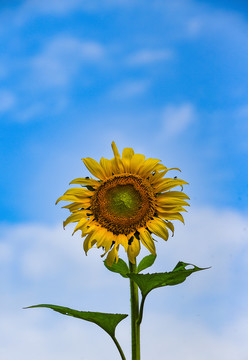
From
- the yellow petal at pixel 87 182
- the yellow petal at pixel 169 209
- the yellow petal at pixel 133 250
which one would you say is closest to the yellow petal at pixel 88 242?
the yellow petal at pixel 133 250

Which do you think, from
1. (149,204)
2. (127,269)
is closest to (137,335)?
(127,269)

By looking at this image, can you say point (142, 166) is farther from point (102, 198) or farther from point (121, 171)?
point (102, 198)

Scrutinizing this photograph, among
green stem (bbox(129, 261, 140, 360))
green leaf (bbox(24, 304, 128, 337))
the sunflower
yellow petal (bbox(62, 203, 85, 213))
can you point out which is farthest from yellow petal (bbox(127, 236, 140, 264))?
yellow petal (bbox(62, 203, 85, 213))

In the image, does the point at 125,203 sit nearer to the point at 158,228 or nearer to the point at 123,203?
the point at 123,203

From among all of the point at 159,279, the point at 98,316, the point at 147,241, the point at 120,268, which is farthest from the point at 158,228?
the point at 98,316

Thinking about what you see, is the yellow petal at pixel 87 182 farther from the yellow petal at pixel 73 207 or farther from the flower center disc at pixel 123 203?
the yellow petal at pixel 73 207

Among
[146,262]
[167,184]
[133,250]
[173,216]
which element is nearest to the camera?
[133,250]

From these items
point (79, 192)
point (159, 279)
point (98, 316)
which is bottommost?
point (98, 316)
